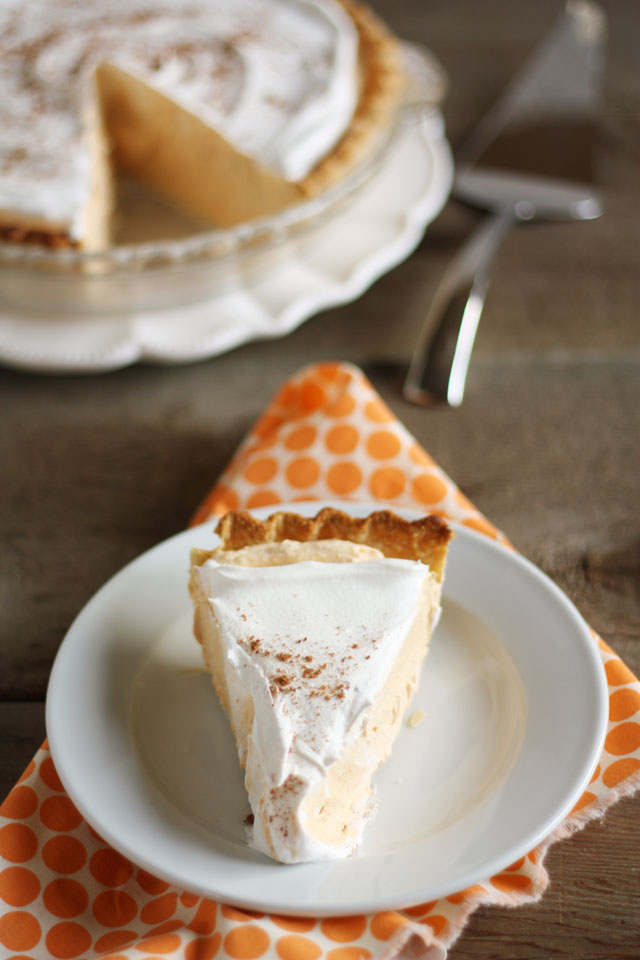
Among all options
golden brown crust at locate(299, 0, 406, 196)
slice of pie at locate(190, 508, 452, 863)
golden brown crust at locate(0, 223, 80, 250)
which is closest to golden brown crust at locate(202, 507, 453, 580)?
slice of pie at locate(190, 508, 452, 863)

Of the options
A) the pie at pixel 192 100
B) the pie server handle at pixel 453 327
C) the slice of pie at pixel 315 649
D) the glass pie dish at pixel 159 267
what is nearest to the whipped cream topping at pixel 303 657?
the slice of pie at pixel 315 649

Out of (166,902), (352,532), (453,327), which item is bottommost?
(166,902)

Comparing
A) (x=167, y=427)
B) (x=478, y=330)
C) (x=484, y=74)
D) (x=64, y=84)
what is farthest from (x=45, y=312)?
(x=484, y=74)

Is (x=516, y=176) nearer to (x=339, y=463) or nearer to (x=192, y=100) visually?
(x=192, y=100)

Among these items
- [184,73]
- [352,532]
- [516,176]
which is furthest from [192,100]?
[352,532]

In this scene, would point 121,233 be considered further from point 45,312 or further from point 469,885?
point 469,885

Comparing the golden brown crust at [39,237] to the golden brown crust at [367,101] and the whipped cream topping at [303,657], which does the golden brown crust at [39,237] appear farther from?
the whipped cream topping at [303,657]
